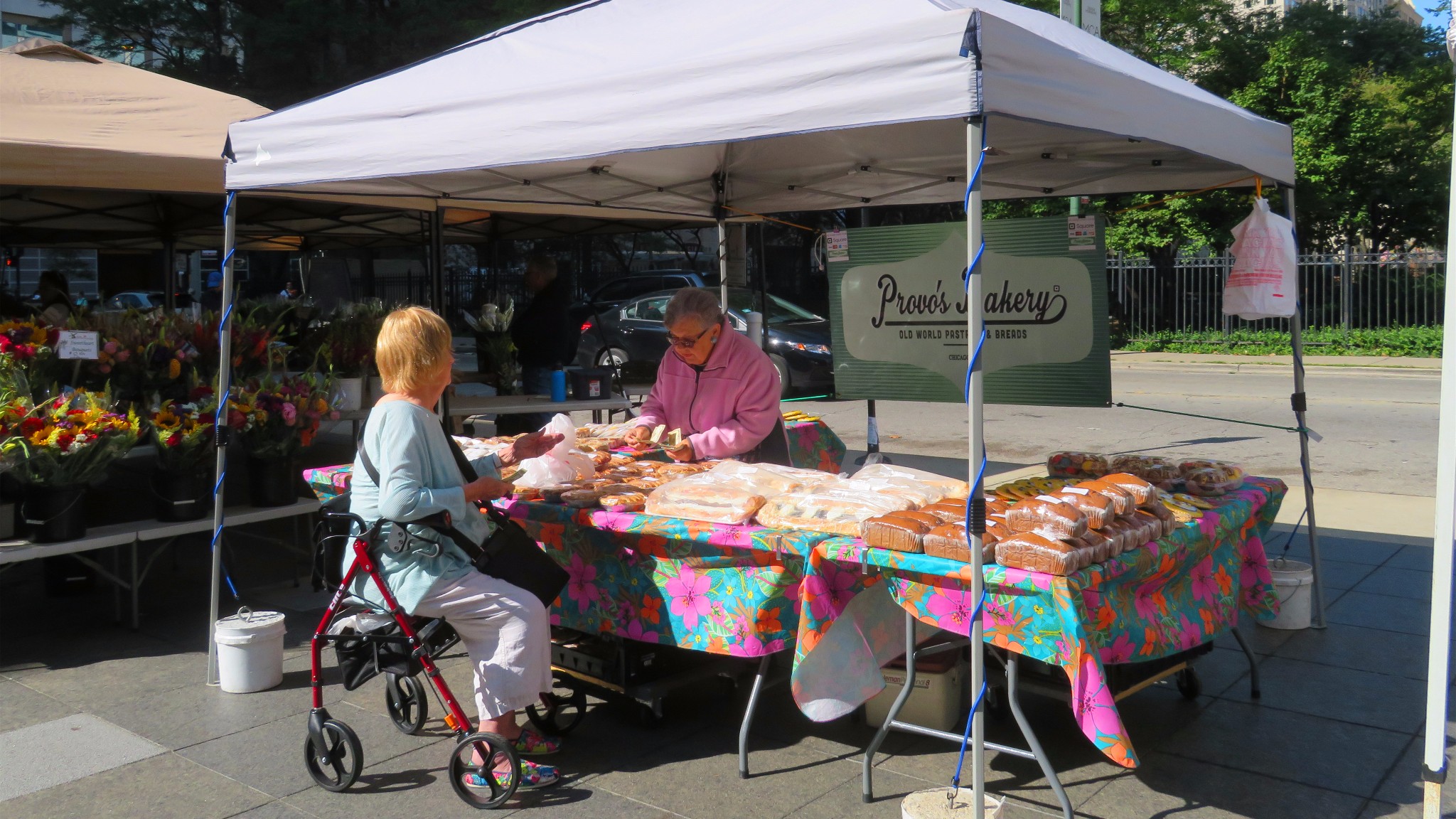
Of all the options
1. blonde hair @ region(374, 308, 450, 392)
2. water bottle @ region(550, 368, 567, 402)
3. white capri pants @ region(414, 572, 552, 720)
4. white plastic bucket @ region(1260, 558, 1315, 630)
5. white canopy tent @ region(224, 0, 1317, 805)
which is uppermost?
white canopy tent @ region(224, 0, 1317, 805)

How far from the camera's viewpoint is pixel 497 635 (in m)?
3.57

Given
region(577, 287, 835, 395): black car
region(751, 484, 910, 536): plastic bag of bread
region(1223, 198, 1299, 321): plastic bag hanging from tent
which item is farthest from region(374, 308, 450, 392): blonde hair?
region(577, 287, 835, 395): black car

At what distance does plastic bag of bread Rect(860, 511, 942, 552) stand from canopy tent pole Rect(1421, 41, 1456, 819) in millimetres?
1274

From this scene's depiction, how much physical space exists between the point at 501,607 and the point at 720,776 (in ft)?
3.07

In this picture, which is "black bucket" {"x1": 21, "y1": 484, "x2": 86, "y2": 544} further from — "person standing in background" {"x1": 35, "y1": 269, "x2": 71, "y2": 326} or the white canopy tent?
"person standing in background" {"x1": 35, "y1": 269, "x2": 71, "y2": 326}

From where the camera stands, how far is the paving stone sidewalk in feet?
11.6

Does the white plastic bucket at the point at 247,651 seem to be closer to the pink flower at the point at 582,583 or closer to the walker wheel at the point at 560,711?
the walker wheel at the point at 560,711

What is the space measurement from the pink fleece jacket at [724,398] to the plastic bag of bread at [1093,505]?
182 cm

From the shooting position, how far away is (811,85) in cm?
328

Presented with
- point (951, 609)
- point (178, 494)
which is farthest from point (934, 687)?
point (178, 494)

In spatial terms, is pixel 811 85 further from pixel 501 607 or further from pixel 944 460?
pixel 944 460

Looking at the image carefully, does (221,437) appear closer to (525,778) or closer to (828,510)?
(525,778)

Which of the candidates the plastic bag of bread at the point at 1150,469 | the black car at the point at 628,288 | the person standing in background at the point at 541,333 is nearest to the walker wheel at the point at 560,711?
the plastic bag of bread at the point at 1150,469

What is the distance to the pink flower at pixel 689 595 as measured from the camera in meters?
3.74
